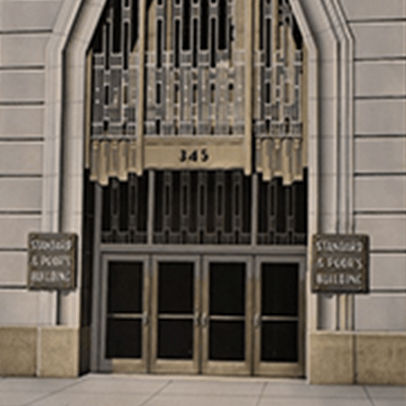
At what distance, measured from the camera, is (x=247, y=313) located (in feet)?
50.9

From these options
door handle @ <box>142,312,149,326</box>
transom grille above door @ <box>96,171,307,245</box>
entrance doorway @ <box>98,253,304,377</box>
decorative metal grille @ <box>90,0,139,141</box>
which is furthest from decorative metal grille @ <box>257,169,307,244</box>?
decorative metal grille @ <box>90,0,139,141</box>

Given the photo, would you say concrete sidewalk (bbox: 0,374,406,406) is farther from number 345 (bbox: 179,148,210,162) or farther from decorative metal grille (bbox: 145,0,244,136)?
decorative metal grille (bbox: 145,0,244,136)

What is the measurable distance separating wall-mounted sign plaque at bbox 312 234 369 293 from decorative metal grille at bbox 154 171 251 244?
1.86 metres

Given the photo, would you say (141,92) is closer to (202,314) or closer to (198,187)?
(198,187)

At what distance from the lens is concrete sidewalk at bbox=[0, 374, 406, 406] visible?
12.3 meters

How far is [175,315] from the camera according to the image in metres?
15.7

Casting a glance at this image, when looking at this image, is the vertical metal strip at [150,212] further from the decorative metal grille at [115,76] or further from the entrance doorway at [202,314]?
the decorative metal grille at [115,76]

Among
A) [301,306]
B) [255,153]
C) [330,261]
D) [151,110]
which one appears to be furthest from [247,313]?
[151,110]

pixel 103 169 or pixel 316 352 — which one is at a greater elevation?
pixel 103 169

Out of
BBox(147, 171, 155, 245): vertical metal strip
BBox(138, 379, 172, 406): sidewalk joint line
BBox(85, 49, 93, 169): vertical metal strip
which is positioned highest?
BBox(85, 49, 93, 169): vertical metal strip

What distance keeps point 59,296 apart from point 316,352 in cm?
477

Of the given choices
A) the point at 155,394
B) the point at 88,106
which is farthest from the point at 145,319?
the point at 88,106

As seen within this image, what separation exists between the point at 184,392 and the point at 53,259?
3551 mm

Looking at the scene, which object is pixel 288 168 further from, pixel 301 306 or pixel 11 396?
pixel 11 396
